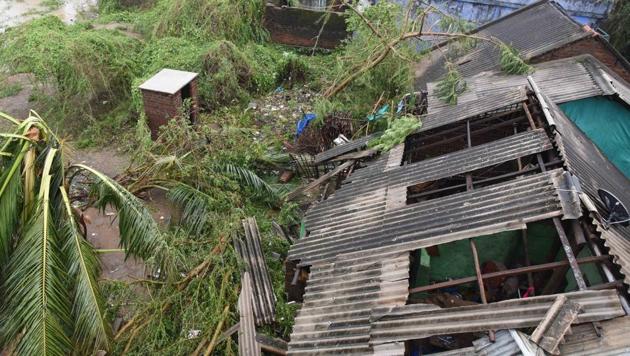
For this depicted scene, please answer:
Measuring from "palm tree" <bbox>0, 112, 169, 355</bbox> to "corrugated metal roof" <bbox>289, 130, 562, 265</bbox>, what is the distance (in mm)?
2155

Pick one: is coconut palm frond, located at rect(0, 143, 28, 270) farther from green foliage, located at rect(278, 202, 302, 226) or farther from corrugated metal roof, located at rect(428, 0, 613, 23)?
corrugated metal roof, located at rect(428, 0, 613, 23)

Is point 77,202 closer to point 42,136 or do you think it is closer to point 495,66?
point 42,136

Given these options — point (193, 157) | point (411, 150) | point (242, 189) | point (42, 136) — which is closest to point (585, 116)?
point (411, 150)

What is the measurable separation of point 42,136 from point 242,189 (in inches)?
150

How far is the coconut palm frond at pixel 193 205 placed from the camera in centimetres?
705

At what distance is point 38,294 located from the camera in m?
3.96

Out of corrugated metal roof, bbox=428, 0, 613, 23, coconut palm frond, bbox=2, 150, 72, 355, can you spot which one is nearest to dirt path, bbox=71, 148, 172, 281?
coconut palm frond, bbox=2, 150, 72, 355

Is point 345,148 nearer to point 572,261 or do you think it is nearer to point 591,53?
point 572,261

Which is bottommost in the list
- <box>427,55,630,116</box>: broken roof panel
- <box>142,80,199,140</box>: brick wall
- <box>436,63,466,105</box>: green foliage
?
<box>142,80,199,140</box>: brick wall

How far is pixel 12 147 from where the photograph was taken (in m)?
5.10

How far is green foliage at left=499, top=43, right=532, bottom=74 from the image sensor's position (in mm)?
9227

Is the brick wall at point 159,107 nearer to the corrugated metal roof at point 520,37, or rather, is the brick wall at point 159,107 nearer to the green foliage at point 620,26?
the corrugated metal roof at point 520,37

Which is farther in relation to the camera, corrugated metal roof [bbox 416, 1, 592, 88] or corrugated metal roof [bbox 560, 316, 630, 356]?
corrugated metal roof [bbox 416, 1, 592, 88]

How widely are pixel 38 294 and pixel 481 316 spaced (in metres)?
3.89
